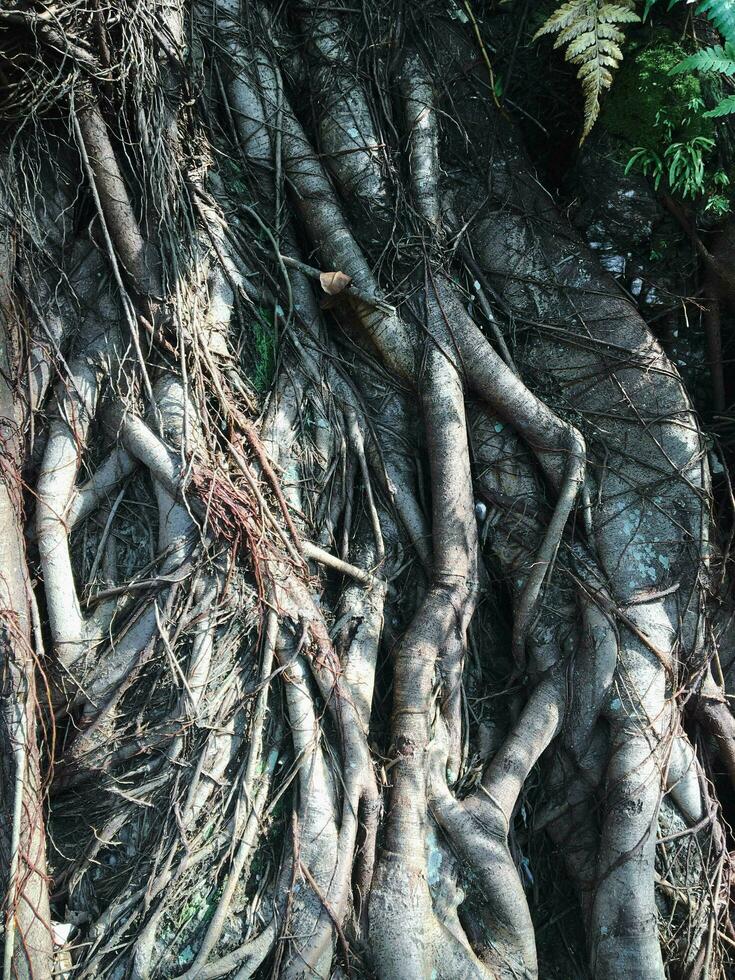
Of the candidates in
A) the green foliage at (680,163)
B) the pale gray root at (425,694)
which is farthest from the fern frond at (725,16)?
the pale gray root at (425,694)

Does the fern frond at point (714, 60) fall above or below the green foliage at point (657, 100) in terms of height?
below

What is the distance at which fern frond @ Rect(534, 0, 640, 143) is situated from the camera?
2.82 m

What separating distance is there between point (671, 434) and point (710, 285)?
2.28 ft

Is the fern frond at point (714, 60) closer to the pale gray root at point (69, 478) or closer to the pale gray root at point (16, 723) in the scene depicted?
the pale gray root at point (69, 478)

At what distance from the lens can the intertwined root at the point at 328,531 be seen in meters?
2.64

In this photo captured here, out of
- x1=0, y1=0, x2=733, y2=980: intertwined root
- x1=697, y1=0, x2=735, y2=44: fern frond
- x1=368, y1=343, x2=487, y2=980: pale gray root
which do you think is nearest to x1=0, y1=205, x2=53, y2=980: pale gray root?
x1=0, y1=0, x2=733, y2=980: intertwined root

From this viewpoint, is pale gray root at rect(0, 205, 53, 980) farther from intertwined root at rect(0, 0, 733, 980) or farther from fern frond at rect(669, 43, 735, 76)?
fern frond at rect(669, 43, 735, 76)

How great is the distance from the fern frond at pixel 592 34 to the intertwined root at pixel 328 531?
55 cm

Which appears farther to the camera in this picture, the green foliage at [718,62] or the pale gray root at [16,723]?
the green foliage at [718,62]

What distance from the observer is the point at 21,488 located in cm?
280

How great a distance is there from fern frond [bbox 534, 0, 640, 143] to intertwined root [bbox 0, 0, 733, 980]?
554mm

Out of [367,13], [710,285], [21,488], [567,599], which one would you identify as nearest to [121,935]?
[21,488]

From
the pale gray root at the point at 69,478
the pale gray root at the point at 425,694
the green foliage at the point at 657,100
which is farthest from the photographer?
the green foliage at the point at 657,100

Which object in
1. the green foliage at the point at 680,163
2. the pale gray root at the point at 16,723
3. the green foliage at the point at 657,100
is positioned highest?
the green foliage at the point at 657,100
